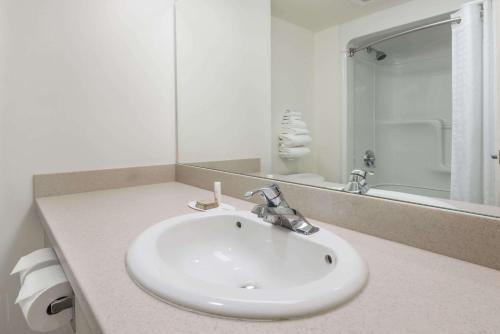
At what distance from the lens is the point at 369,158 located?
767 millimetres

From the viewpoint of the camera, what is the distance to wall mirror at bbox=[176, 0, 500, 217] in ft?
1.97

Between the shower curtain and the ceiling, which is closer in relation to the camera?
the shower curtain

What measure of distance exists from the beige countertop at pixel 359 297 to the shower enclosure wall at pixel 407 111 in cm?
17

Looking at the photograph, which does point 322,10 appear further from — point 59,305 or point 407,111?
point 59,305

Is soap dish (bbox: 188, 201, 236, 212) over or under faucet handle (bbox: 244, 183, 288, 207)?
under

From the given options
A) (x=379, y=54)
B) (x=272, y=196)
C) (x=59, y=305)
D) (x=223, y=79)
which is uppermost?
(x=223, y=79)

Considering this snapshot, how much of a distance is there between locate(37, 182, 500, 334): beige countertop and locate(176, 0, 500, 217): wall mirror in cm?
15

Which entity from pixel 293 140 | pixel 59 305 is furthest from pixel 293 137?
pixel 59 305

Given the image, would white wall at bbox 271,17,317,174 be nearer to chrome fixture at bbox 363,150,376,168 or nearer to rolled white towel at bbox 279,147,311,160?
rolled white towel at bbox 279,147,311,160

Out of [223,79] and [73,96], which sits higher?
[223,79]

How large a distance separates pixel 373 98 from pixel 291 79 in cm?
33

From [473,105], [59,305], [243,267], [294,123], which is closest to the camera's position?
[473,105]

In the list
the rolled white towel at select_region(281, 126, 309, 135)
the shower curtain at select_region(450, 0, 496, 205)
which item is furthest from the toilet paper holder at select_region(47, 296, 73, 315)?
the shower curtain at select_region(450, 0, 496, 205)

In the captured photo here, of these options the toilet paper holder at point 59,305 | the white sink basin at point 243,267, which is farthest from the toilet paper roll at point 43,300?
the white sink basin at point 243,267
